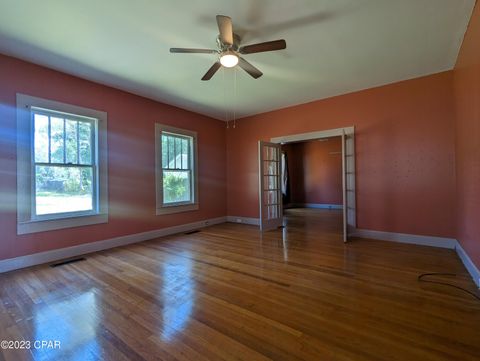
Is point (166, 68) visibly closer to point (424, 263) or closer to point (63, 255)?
point (63, 255)

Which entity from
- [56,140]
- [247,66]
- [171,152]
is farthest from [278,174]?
[56,140]

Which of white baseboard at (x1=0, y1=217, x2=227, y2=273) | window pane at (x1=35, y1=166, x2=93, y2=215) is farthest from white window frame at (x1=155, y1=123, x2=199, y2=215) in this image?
window pane at (x1=35, y1=166, x2=93, y2=215)

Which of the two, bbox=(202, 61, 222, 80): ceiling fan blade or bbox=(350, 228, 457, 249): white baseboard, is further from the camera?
bbox=(350, 228, 457, 249): white baseboard

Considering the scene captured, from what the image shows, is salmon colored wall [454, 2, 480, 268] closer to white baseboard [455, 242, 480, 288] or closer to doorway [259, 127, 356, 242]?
white baseboard [455, 242, 480, 288]

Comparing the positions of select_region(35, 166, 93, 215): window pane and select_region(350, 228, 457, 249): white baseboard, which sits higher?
select_region(35, 166, 93, 215): window pane

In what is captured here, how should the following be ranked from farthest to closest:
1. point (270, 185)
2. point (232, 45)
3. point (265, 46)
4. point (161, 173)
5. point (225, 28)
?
point (270, 185), point (161, 173), point (232, 45), point (265, 46), point (225, 28)

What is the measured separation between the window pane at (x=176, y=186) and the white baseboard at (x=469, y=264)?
190 inches

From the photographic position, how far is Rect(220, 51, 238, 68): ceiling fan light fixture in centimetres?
259

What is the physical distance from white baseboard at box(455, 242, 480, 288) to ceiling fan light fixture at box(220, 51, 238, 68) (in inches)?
133

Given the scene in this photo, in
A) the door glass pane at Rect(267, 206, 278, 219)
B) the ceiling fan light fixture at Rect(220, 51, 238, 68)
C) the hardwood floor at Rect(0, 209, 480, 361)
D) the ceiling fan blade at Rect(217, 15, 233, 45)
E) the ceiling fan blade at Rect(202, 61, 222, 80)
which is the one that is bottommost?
the hardwood floor at Rect(0, 209, 480, 361)

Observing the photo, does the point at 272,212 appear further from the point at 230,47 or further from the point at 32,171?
the point at 32,171

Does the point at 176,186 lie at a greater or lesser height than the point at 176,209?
greater

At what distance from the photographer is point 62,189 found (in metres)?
3.56

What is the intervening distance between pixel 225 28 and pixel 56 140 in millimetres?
3019
